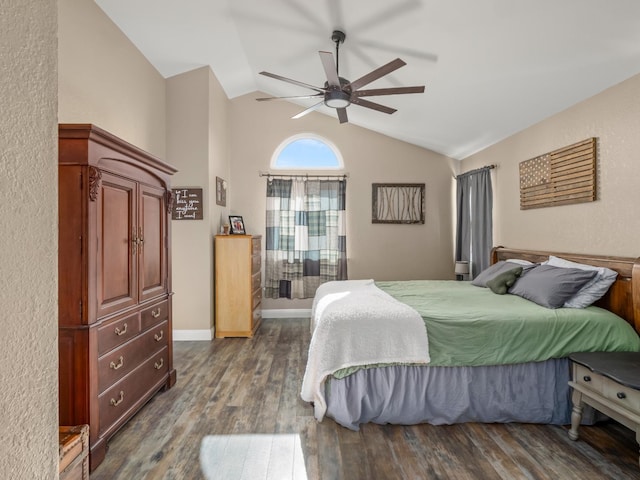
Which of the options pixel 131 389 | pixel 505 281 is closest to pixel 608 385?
pixel 505 281

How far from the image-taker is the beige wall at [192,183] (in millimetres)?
4230

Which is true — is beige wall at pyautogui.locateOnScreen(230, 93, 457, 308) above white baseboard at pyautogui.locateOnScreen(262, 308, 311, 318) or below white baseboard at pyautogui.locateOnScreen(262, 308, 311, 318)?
above

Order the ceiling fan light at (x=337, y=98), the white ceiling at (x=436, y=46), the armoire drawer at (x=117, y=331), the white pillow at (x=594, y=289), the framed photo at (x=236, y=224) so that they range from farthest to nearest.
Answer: the framed photo at (x=236, y=224), the ceiling fan light at (x=337, y=98), the white pillow at (x=594, y=289), the white ceiling at (x=436, y=46), the armoire drawer at (x=117, y=331)

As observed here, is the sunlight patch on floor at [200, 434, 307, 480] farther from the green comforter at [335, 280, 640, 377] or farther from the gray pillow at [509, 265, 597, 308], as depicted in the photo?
the gray pillow at [509, 265, 597, 308]

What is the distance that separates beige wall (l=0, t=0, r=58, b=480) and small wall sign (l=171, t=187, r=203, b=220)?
366cm

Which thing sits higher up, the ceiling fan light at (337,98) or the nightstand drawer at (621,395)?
the ceiling fan light at (337,98)

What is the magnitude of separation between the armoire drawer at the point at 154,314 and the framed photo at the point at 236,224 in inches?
77.7

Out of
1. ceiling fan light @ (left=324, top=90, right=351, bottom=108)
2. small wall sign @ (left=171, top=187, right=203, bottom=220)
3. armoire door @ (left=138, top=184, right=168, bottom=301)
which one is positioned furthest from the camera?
small wall sign @ (left=171, top=187, right=203, bottom=220)

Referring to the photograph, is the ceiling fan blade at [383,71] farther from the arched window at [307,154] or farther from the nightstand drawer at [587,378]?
the arched window at [307,154]

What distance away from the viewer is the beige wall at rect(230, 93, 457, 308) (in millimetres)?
5242

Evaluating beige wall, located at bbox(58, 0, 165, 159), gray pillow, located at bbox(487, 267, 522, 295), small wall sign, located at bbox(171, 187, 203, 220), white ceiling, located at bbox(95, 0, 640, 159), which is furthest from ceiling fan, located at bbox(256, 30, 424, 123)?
small wall sign, located at bbox(171, 187, 203, 220)

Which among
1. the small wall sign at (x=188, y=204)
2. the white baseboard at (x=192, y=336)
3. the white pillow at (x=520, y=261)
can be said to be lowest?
the white baseboard at (x=192, y=336)

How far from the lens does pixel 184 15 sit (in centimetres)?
322

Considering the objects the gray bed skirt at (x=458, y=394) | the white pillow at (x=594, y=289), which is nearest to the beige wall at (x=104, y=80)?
the gray bed skirt at (x=458, y=394)
